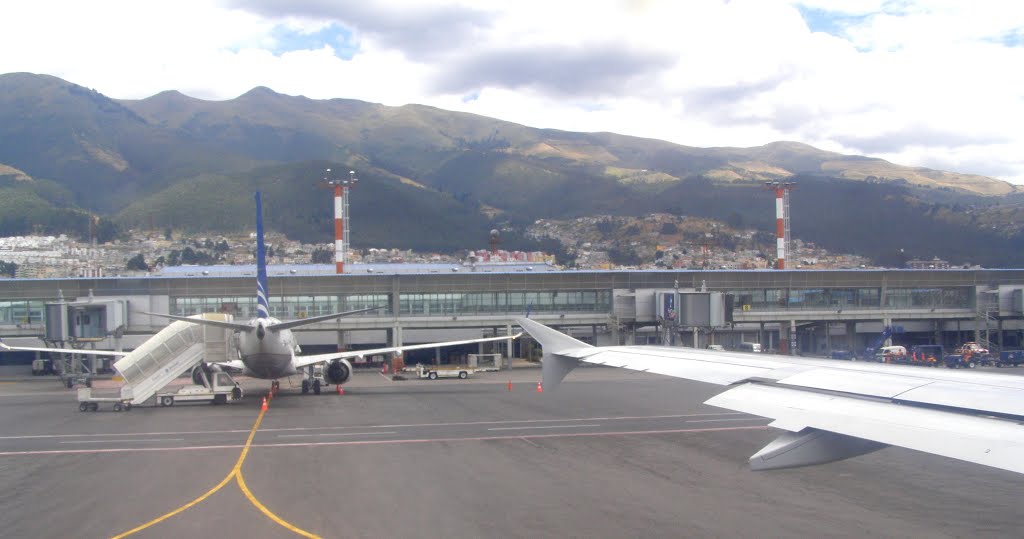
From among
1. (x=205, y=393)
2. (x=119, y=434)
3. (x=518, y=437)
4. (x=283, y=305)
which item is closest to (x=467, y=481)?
(x=518, y=437)

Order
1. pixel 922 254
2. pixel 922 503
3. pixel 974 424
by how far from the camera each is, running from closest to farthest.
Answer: pixel 974 424 < pixel 922 503 < pixel 922 254

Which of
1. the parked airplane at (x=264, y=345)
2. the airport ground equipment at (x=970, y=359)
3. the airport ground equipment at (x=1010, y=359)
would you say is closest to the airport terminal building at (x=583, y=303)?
the airport ground equipment at (x=970, y=359)

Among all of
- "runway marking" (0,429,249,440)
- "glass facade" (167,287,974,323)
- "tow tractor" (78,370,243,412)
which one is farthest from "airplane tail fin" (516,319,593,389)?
"glass facade" (167,287,974,323)

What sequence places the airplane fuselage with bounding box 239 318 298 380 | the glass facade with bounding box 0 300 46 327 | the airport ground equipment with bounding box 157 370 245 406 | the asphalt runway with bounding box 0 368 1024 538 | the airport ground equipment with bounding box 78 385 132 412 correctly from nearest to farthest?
1. the asphalt runway with bounding box 0 368 1024 538
2. the airplane fuselage with bounding box 239 318 298 380
3. the airport ground equipment with bounding box 78 385 132 412
4. the airport ground equipment with bounding box 157 370 245 406
5. the glass facade with bounding box 0 300 46 327

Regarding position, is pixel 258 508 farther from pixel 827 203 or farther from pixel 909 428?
pixel 827 203

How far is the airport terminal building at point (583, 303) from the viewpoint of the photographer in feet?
171

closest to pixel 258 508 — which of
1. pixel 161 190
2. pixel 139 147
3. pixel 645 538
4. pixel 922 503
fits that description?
pixel 645 538

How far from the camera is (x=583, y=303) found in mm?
57594

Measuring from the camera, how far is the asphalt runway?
41.0 ft

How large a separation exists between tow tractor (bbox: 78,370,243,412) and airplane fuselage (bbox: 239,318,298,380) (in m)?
1.55

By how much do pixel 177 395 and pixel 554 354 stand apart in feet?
83.7

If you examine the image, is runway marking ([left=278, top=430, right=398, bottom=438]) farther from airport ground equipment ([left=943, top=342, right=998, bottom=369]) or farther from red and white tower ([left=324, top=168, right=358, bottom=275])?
red and white tower ([left=324, top=168, right=358, bottom=275])

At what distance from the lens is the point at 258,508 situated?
14.0m

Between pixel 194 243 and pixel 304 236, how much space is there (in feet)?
76.4
